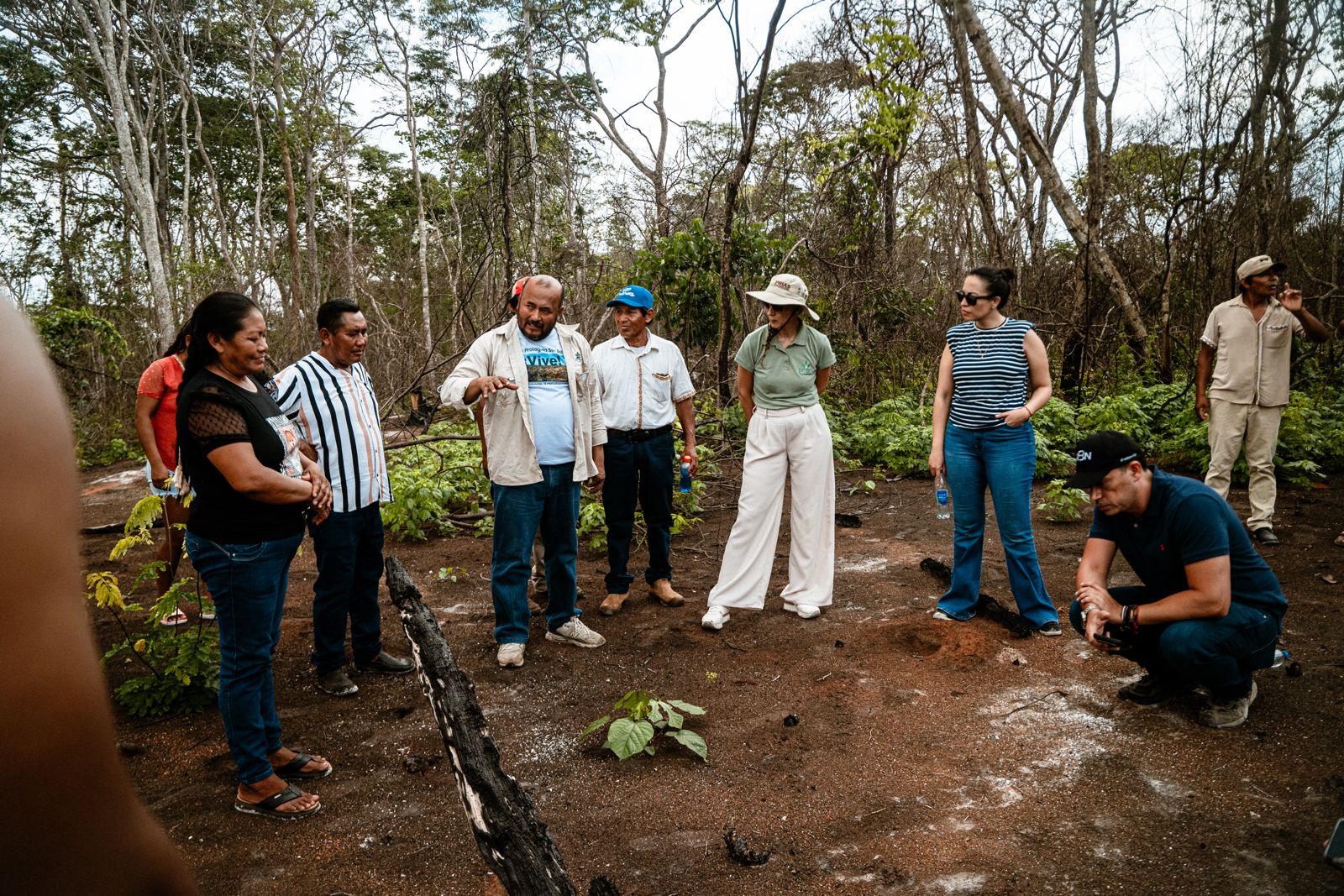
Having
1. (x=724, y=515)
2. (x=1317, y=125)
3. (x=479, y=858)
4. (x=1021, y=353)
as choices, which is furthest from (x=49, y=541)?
(x=1317, y=125)

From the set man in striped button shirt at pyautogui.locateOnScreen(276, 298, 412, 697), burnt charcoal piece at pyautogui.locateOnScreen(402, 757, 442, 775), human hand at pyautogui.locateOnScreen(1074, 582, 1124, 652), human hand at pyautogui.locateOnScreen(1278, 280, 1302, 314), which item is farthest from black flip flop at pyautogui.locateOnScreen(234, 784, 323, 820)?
human hand at pyautogui.locateOnScreen(1278, 280, 1302, 314)

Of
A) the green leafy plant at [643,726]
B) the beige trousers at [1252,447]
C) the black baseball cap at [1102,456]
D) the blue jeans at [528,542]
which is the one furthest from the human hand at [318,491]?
the beige trousers at [1252,447]

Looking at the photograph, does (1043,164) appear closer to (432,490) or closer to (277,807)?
(432,490)

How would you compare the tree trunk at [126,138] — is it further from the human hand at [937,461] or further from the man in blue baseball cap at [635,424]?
the human hand at [937,461]

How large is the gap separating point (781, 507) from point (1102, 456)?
82.0 inches

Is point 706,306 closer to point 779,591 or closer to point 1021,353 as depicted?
point 779,591

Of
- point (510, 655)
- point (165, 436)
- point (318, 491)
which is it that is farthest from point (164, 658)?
point (510, 655)

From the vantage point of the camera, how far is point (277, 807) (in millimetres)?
3096

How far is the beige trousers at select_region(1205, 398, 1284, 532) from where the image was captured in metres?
5.91

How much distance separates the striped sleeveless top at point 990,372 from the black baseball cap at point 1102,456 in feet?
3.66

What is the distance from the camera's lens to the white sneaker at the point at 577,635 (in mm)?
4785

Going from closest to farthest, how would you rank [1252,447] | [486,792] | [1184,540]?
[486,792], [1184,540], [1252,447]

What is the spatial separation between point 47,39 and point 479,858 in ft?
69.8

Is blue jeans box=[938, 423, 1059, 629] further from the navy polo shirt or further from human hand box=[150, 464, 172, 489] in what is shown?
human hand box=[150, 464, 172, 489]
